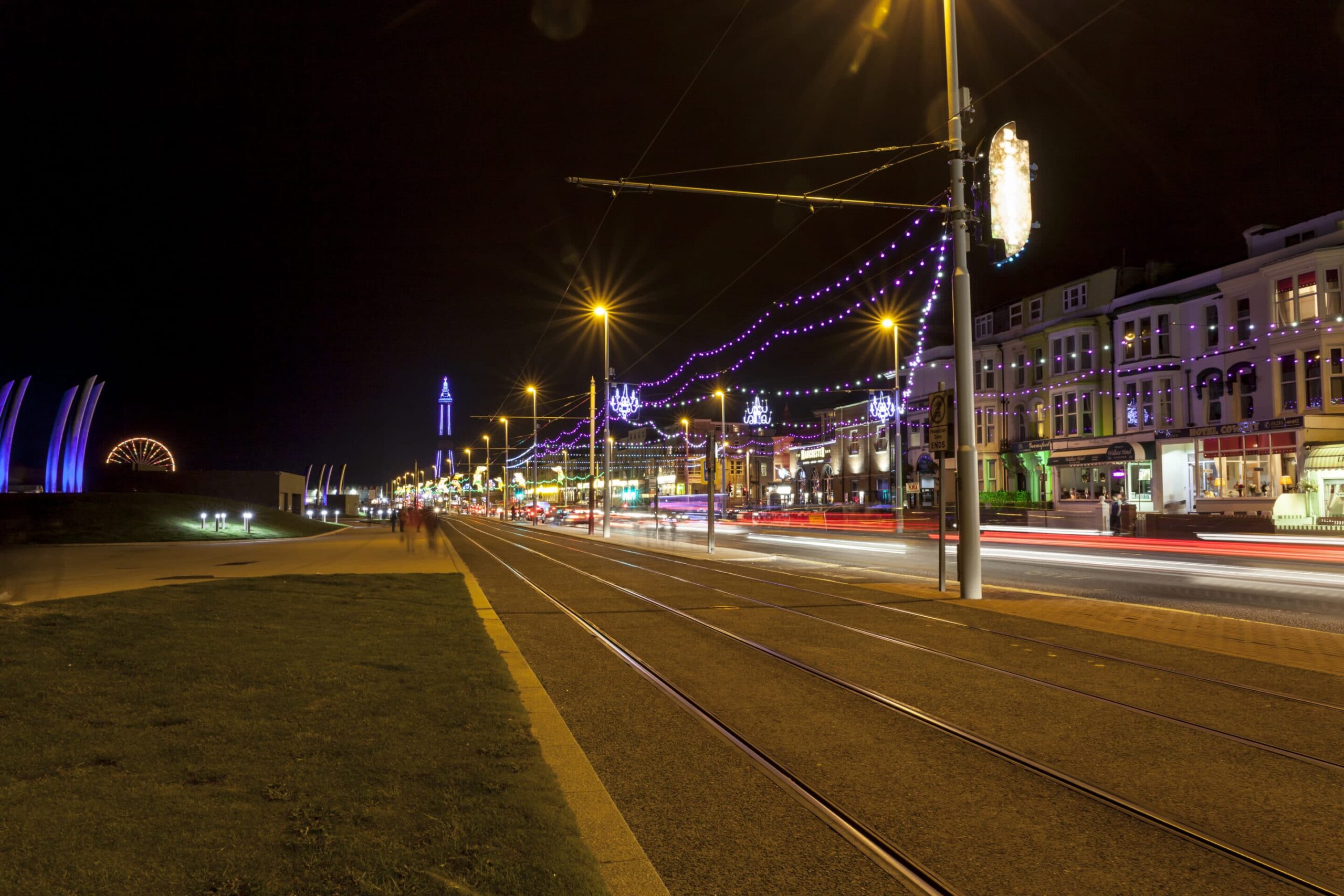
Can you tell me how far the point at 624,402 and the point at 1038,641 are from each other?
→ 3580cm

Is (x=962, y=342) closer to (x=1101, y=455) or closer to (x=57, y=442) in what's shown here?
(x=1101, y=455)

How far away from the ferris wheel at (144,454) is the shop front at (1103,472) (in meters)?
63.4

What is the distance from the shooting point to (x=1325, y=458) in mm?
31391

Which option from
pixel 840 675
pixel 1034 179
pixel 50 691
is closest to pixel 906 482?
pixel 1034 179

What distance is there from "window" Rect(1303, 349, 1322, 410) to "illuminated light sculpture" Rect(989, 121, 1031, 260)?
2480cm

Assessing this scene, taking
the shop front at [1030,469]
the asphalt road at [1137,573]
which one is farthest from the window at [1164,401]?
the asphalt road at [1137,573]

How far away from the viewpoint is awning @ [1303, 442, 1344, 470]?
101ft

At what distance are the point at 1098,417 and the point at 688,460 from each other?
6635 centimetres

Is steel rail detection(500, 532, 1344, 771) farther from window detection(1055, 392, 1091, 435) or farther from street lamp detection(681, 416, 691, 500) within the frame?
street lamp detection(681, 416, 691, 500)

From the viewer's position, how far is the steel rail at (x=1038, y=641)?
7715mm

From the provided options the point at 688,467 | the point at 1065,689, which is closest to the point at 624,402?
the point at 1065,689

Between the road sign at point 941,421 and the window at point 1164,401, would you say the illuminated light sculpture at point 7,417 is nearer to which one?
the road sign at point 941,421

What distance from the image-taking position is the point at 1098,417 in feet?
145

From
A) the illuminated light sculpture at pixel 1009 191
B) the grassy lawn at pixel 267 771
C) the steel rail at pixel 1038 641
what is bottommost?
the steel rail at pixel 1038 641
